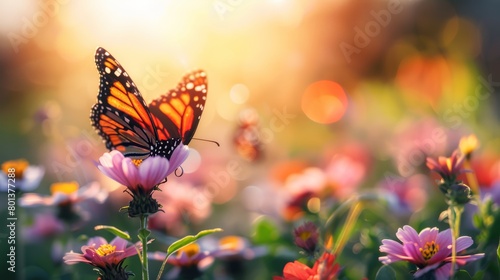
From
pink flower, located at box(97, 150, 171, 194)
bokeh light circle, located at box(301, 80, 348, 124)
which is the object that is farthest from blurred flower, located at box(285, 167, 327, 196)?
bokeh light circle, located at box(301, 80, 348, 124)

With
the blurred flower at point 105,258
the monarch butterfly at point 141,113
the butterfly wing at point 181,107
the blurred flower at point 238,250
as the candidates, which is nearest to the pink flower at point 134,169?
the blurred flower at point 105,258

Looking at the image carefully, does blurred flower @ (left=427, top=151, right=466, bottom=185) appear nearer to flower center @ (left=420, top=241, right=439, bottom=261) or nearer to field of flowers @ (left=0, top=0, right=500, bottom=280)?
field of flowers @ (left=0, top=0, right=500, bottom=280)

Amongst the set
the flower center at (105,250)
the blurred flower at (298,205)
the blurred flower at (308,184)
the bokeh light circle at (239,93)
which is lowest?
the blurred flower at (298,205)

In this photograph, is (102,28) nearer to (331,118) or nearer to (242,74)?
(242,74)

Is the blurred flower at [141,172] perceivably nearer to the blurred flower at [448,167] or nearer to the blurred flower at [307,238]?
the blurred flower at [307,238]

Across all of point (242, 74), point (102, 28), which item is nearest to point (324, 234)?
point (102, 28)

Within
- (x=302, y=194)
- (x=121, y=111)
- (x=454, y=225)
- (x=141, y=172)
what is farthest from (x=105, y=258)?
(x=302, y=194)
